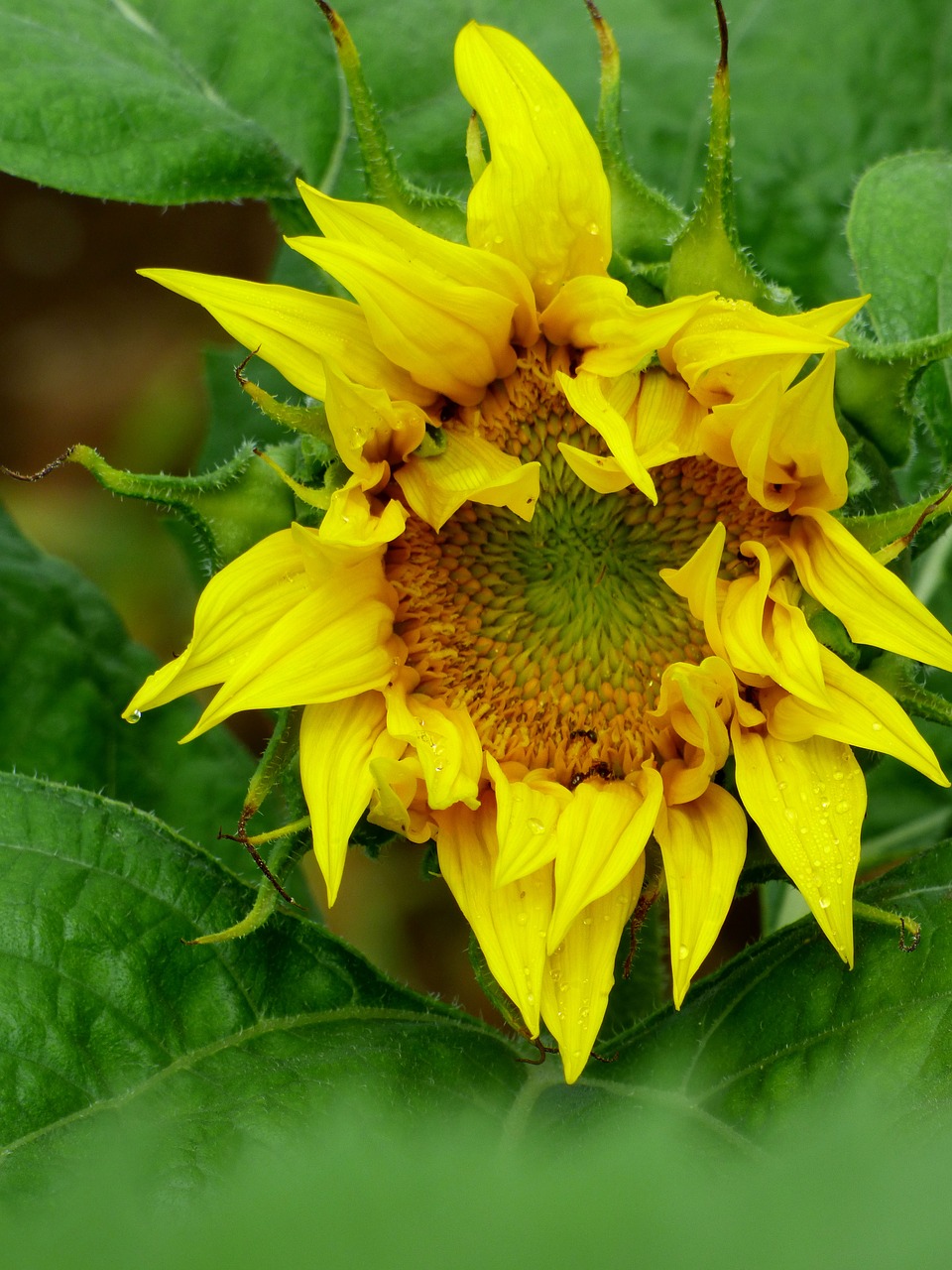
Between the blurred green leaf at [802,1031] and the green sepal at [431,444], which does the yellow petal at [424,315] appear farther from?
the blurred green leaf at [802,1031]

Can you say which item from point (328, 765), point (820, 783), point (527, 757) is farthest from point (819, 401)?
point (328, 765)

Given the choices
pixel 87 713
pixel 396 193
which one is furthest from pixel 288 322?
pixel 87 713

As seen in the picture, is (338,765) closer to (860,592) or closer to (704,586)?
(704,586)

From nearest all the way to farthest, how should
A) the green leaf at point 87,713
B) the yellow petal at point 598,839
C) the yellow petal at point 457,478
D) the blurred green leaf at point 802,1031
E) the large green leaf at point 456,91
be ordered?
the blurred green leaf at point 802,1031 < the yellow petal at point 598,839 < the yellow petal at point 457,478 < the large green leaf at point 456,91 < the green leaf at point 87,713

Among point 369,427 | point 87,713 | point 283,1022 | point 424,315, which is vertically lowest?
point 87,713

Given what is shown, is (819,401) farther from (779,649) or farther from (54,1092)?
(54,1092)

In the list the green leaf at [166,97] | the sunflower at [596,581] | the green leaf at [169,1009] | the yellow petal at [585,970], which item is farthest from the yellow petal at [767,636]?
the green leaf at [166,97]

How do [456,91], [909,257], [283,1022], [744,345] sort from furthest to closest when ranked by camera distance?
[456,91] → [909,257] → [283,1022] → [744,345]
